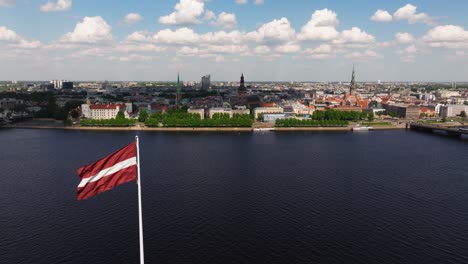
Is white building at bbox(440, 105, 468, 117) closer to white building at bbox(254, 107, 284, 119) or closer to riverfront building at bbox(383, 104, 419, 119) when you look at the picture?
riverfront building at bbox(383, 104, 419, 119)

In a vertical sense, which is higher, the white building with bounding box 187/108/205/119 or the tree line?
the white building with bounding box 187/108/205/119

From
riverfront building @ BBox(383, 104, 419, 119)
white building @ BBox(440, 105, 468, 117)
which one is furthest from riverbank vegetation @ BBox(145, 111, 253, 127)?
white building @ BBox(440, 105, 468, 117)

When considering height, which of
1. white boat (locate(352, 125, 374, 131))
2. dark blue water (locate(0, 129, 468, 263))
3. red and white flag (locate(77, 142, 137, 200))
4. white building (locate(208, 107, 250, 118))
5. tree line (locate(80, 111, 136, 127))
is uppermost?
red and white flag (locate(77, 142, 137, 200))

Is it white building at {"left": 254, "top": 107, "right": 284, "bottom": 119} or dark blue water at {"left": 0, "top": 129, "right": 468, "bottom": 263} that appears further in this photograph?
white building at {"left": 254, "top": 107, "right": 284, "bottom": 119}

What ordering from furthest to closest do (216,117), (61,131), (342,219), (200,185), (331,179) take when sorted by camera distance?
(216,117) < (61,131) < (331,179) < (200,185) < (342,219)

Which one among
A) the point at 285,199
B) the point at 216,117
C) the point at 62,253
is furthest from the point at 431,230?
the point at 216,117

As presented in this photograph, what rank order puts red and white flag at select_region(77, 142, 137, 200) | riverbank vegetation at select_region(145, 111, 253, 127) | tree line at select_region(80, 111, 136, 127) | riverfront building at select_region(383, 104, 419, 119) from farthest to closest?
riverfront building at select_region(383, 104, 419, 119)
tree line at select_region(80, 111, 136, 127)
riverbank vegetation at select_region(145, 111, 253, 127)
red and white flag at select_region(77, 142, 137, 200)

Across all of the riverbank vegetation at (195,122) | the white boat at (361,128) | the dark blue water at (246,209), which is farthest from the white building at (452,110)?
the dark blue water at (246,209)

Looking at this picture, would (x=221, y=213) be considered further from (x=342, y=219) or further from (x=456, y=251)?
(x=456, y=251)
